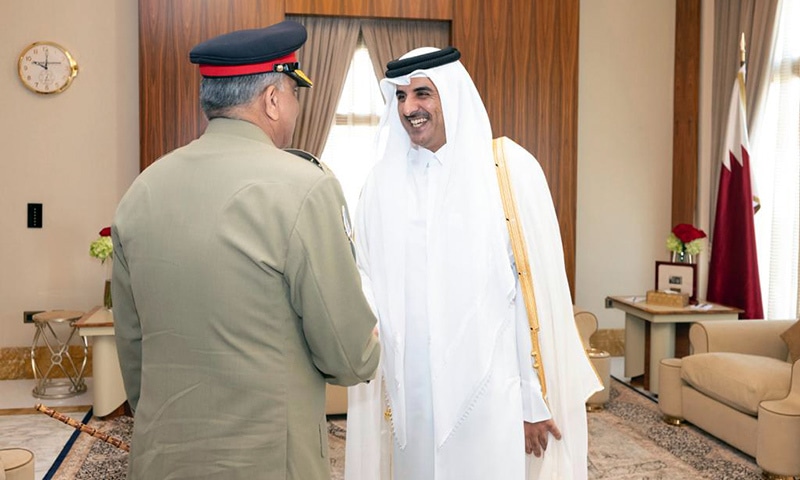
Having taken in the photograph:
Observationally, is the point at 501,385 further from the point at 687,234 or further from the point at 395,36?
the point at 395,36

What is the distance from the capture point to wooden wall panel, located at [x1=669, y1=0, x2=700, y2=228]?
6.91 metres

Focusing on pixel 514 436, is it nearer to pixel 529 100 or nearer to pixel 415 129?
pixel 415 129

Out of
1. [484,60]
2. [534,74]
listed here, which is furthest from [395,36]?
[534,74]

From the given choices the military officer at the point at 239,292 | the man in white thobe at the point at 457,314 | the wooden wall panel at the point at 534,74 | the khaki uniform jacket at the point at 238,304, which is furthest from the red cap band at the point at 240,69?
the wooden wall panel at the point at 534,74

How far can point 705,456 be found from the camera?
172 inches

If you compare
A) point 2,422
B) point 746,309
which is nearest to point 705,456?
point 746,309

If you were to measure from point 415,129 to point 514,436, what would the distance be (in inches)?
40.9

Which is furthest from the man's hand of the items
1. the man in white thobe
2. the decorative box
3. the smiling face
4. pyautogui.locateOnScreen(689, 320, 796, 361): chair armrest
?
the decorative box

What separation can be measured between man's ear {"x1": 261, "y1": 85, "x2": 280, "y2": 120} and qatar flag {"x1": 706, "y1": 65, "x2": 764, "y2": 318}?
5.45 m

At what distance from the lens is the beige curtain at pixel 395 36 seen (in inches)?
246

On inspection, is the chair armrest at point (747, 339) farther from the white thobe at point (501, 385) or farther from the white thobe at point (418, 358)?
the white thobe at point (418, 358)

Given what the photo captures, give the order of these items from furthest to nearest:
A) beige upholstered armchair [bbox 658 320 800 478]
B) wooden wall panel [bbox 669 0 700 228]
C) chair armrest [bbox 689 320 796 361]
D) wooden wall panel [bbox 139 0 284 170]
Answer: wooden wall panel [bbox 669 0 700 228], wooden wall panel [bbox 139 0 284 170], chair armrest [bbox 689 320 796 361], beige upholstered armchair [bbox 658 320 800 478]

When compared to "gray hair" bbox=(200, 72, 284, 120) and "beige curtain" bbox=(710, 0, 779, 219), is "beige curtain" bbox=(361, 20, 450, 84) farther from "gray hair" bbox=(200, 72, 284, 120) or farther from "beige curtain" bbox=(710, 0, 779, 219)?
"gray hair" bbox=(200, 72, 284, 120)

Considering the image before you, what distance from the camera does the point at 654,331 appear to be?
5699mm
